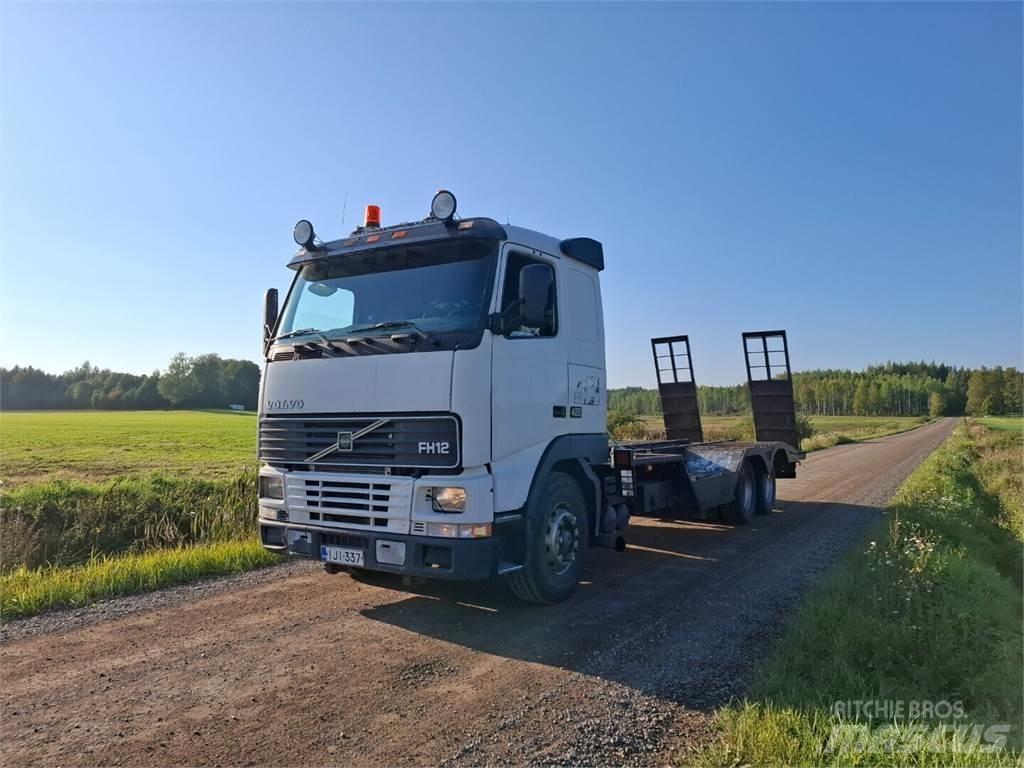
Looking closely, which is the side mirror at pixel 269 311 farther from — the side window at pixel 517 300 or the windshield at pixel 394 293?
the side window at pixel 517 300

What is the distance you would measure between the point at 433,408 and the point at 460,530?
93 cm

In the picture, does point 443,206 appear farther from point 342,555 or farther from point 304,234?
point 342,555

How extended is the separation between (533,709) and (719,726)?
1.05 metres

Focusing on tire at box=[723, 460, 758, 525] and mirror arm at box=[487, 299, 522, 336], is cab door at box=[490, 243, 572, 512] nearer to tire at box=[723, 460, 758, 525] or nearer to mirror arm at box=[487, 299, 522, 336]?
mirror arm at box=[487, 299, 522, 336]

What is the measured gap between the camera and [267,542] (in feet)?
18.3

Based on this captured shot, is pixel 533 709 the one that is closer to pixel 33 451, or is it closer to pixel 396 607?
pixel 396 607

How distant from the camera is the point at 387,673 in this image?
4.21 metres

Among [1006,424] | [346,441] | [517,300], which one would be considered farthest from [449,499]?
[1006,424]

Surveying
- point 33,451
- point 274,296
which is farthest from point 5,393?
point 274,296

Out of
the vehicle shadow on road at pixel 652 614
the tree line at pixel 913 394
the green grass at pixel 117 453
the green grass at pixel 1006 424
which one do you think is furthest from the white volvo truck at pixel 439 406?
the tree line at pixel 913 394

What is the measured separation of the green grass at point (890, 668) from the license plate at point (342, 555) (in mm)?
2840

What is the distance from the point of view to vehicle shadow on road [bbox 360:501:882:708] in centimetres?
439

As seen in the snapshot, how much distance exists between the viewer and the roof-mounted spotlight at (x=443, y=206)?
17.6 ft

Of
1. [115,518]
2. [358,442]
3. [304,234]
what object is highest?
[304,234]
